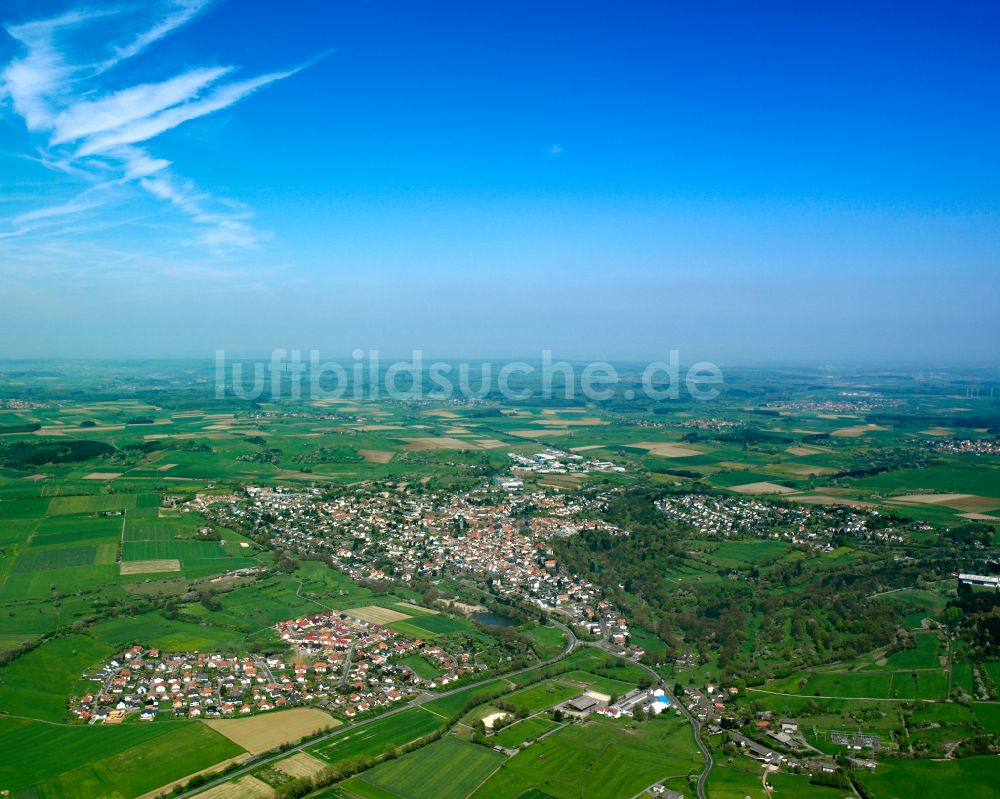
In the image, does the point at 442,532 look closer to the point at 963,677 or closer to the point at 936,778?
the point at 963,677

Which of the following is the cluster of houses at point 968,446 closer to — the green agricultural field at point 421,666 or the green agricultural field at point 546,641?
the green agricultural field at point 546,641

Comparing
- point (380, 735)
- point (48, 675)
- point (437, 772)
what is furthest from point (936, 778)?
point (48, 675)

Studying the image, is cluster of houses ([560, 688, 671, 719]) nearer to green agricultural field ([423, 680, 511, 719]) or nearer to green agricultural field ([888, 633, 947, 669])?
green agricultural field ([423, 680, 511, 719])

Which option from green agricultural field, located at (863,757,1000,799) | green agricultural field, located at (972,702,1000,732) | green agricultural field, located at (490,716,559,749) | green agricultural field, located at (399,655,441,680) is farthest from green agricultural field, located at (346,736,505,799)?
green agricultural field, located at (972,702,1000,732)

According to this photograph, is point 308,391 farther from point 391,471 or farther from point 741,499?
point 741,499

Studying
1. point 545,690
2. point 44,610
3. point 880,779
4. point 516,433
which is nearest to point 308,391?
point 516,433
